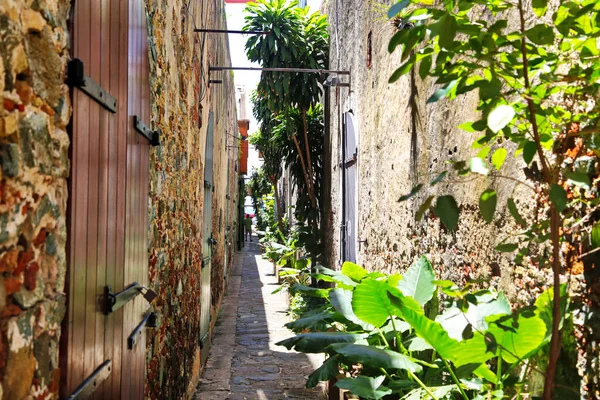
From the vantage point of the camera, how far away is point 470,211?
111 inches

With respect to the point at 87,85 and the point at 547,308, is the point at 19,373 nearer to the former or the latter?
the point at 87,85

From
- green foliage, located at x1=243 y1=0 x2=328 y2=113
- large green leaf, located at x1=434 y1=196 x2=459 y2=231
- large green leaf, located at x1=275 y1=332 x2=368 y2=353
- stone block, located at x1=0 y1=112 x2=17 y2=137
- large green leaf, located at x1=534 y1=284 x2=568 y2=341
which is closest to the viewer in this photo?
stone block, located at x1=0 y1=112 x2=17 y2=137

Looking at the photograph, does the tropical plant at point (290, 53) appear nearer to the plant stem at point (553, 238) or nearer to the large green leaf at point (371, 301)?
the large green leaf at point (371, 301)

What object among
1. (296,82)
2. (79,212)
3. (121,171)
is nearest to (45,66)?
(79,212)

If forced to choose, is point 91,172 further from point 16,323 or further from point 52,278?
point 16,323

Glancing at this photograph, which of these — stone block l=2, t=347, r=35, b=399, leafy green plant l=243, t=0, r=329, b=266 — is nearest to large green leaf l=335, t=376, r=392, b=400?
stone block l=2, t=347, r=35, b=399

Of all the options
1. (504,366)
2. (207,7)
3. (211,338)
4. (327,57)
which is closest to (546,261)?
(504,366)

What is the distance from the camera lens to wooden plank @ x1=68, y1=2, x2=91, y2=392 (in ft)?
4.72

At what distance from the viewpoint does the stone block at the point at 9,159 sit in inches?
40.9

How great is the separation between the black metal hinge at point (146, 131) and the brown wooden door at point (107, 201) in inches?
1.1

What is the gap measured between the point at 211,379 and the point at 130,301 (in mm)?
3252

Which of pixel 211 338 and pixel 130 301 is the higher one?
pixel 130 301

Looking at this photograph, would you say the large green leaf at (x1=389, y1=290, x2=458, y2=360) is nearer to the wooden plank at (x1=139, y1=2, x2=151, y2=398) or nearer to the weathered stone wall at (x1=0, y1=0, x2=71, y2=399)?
the wooden plank at (x1=139, y1=2, x2=151, y2=398)

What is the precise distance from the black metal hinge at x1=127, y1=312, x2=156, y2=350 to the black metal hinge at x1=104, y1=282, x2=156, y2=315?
0.14 m
